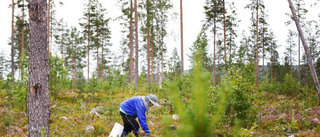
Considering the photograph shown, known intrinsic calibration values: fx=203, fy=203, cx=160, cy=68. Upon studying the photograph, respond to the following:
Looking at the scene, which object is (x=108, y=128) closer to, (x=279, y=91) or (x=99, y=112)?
(x=99, y=112)

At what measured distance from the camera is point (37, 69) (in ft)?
16.9

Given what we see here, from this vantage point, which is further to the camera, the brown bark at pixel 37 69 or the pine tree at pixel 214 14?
the pine tree at pixel 214 14

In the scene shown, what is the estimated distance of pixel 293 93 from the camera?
1395 centimetres

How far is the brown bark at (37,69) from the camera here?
16.9 feet

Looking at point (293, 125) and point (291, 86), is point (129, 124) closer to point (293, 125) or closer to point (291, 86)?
point (293, 125)

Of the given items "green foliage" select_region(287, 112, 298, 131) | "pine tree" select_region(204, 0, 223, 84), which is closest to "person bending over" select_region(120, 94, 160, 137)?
"green foliage" select_region(287, 112, 298, 131)

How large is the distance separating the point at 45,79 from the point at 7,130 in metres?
3.49

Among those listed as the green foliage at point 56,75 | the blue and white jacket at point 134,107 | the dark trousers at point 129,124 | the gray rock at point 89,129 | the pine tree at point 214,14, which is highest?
the pine tree at point 214,14

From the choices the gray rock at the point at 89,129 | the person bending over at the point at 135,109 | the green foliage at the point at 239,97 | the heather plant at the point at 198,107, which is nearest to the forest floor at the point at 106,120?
the gray rock at the point at 89,129

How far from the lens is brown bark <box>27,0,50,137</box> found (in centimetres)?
515

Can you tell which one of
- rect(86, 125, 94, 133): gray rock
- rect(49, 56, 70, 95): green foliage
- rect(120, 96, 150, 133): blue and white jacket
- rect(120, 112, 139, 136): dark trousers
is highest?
rect(49, 56, 70, 95): green foliage

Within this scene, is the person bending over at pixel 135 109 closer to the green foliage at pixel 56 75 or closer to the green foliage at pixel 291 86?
the green foliage at pixel 56 75

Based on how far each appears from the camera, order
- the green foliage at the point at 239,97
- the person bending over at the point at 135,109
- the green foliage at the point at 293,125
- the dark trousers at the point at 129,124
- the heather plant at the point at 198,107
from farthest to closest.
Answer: the green foliage at the point at 293,125 → the dark trousers at the point at 129,124 → the green foliage at the point at 239,97 → the person bending over at the point at 135,109 → the heather plant at the point at 198,107

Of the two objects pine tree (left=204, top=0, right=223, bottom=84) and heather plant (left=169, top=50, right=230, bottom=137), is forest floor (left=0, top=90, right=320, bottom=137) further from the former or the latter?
pine tree (left=204, top=0, right=223, bottom=84)
